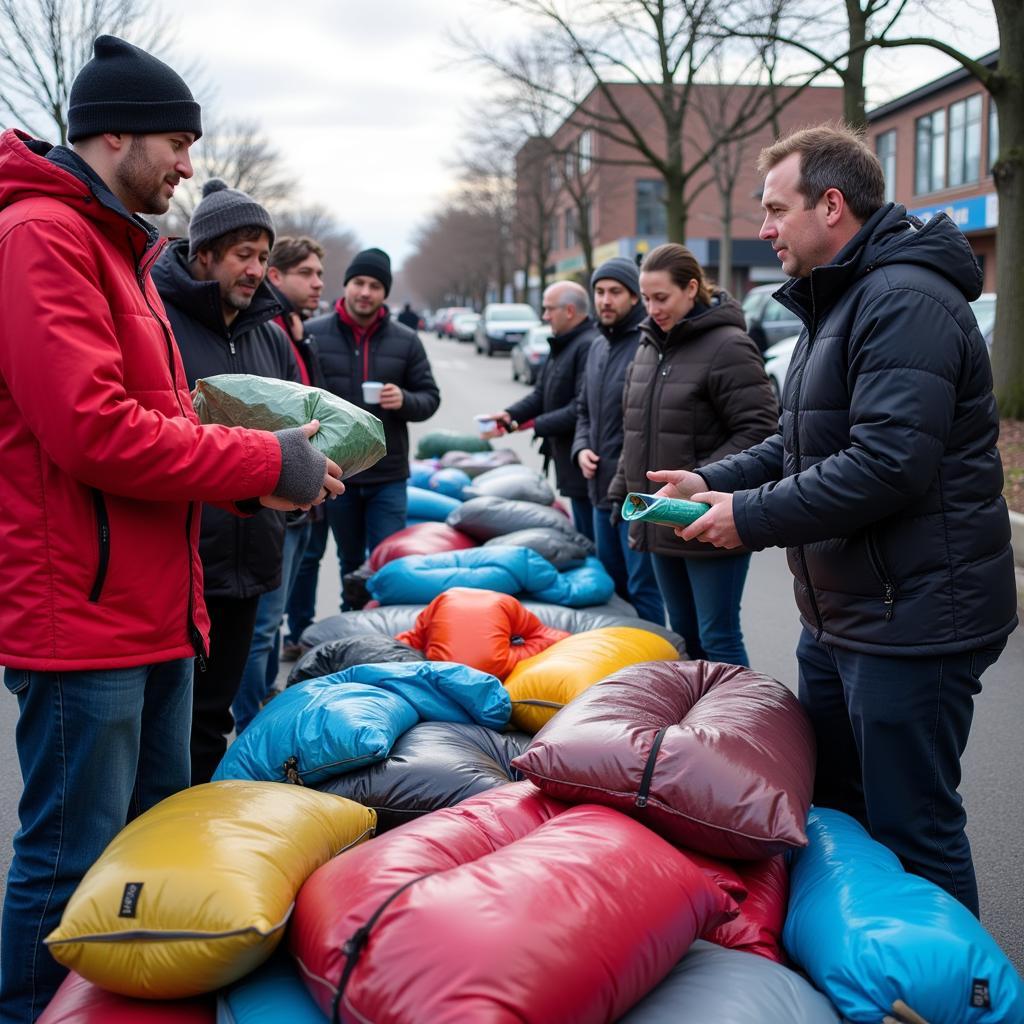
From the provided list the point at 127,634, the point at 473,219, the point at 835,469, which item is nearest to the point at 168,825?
the point at 127,634

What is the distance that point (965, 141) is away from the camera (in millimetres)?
30125

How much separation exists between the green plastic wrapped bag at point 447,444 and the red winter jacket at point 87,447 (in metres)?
6.89

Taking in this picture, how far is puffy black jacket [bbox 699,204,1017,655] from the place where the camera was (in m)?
2.31

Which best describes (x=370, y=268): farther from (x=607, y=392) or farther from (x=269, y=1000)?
(x=269, y=1000)

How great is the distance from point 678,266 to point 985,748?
8.09 ft

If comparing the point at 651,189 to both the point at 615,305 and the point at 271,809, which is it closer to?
the point at 615,305

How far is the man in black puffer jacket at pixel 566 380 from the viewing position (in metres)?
6.17

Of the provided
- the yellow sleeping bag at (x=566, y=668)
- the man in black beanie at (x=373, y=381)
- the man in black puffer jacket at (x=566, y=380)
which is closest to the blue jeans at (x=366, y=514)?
the man in black beanie at (x=373, y=381)

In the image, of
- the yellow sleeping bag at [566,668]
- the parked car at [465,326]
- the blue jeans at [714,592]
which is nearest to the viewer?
the yellow sleeping bag at [566,668]

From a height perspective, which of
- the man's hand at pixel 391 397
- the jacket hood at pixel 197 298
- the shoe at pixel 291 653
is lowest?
the shoe at pixel 291 653

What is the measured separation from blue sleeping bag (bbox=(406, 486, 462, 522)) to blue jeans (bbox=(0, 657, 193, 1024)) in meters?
4.63

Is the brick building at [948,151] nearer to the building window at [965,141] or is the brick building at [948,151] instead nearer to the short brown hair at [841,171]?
the building window at [965,141]

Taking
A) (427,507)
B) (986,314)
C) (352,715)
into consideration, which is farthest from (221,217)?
(986,314)

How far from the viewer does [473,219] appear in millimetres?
57594
